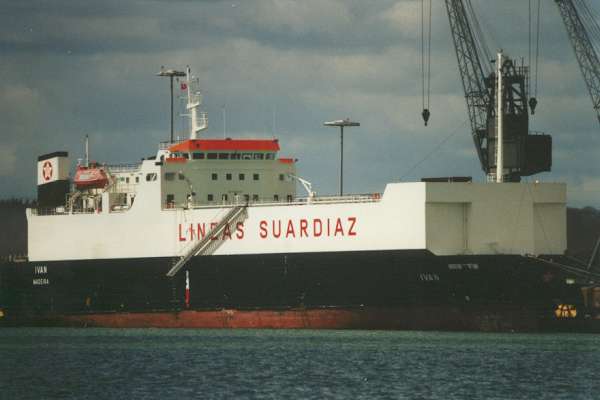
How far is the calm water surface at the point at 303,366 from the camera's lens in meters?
47.4

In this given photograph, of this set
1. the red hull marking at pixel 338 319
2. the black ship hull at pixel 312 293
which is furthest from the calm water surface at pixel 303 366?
the black ship hull at pixel 312 293

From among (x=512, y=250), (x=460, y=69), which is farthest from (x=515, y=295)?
(x=460, y=69)

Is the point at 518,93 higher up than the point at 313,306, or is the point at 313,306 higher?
the point at 518,93

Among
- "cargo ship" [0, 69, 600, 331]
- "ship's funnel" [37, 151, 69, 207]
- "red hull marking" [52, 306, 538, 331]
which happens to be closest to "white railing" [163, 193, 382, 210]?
"cargo ship" [0, 69, 600, 331]

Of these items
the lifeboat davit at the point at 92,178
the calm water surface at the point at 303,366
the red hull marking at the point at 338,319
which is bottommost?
the calm water surface at the point at 303,366

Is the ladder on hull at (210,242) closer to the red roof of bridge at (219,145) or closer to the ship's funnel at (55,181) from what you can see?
the red roof of bridge at (219,145)

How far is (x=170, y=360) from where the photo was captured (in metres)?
56.3

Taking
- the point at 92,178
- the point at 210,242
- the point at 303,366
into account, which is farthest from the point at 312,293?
the point at 92,178

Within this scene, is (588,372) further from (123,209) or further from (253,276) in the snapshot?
(123,209)

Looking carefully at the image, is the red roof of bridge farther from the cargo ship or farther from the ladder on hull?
the ladder on hull

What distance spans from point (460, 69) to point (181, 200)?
80.6 ft

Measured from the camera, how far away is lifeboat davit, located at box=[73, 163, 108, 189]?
77750 millimetres

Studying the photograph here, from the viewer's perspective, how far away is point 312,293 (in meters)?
66.8

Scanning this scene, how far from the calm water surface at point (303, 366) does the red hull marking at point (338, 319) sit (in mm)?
514
